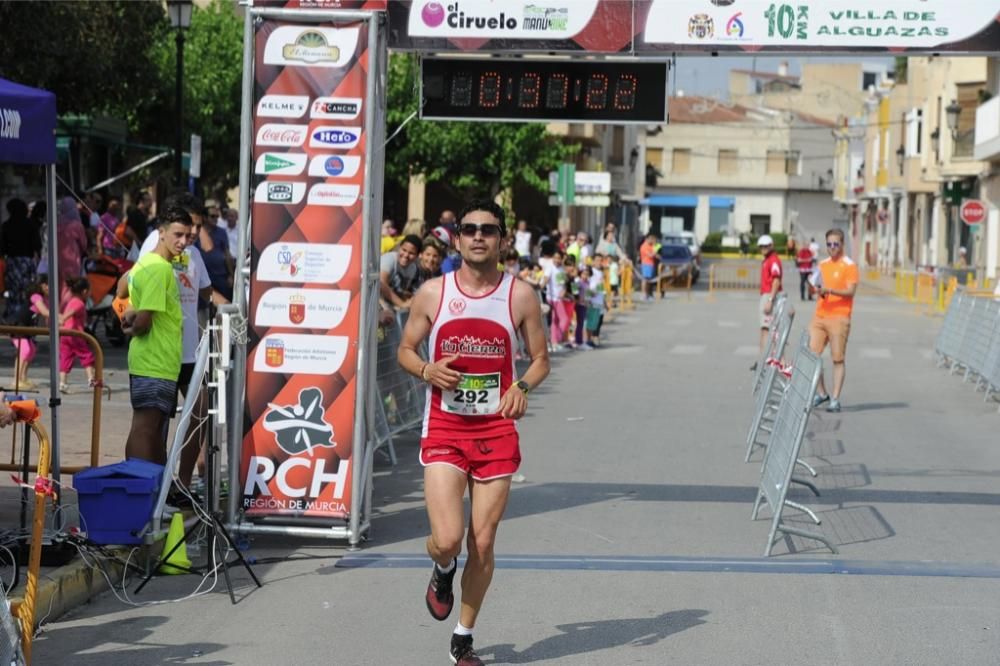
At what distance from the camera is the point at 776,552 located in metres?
9.40

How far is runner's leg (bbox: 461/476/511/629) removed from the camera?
6.70 meters

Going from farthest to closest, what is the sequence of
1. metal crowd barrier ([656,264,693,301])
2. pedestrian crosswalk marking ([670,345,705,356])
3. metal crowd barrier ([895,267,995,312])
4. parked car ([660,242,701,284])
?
parked car ([660,242,701,284]), metal crowd barrier ([656,264,693,301]), metal crowd barrier ([895,267,995,312]), pedestrian crosswalk marking ([670,345,705,356])

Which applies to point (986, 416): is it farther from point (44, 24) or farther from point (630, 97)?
point (44, 24)

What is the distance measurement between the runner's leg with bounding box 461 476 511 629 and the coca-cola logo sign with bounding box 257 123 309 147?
3.36 m

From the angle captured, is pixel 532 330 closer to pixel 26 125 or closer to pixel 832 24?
pixel 26 125

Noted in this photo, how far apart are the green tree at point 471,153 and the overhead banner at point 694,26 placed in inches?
1299

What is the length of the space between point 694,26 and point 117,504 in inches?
181

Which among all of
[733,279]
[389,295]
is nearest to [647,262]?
[733,279]

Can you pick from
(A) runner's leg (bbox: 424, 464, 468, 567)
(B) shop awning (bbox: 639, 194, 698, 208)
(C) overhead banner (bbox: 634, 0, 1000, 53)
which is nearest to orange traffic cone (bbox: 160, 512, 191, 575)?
(A) runner's leg (bbox: 424, 464, 468, 567)

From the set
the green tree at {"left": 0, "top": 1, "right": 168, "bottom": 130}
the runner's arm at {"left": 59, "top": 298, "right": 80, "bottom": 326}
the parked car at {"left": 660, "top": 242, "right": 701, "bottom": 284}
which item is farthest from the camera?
the parked car at {"left": 660, "top": 242, "right": 701, "bottom": 284}

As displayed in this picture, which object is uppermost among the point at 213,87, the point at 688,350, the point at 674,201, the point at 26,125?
the point at 213,87

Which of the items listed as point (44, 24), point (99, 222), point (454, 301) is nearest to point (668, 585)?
point (454, 301)

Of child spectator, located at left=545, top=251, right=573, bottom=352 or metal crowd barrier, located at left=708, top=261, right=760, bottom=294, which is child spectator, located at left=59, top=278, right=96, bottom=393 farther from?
metal crowd barrier, located at left=708, top=261, right=760, bottom=294

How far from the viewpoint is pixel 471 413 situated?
6762mm
